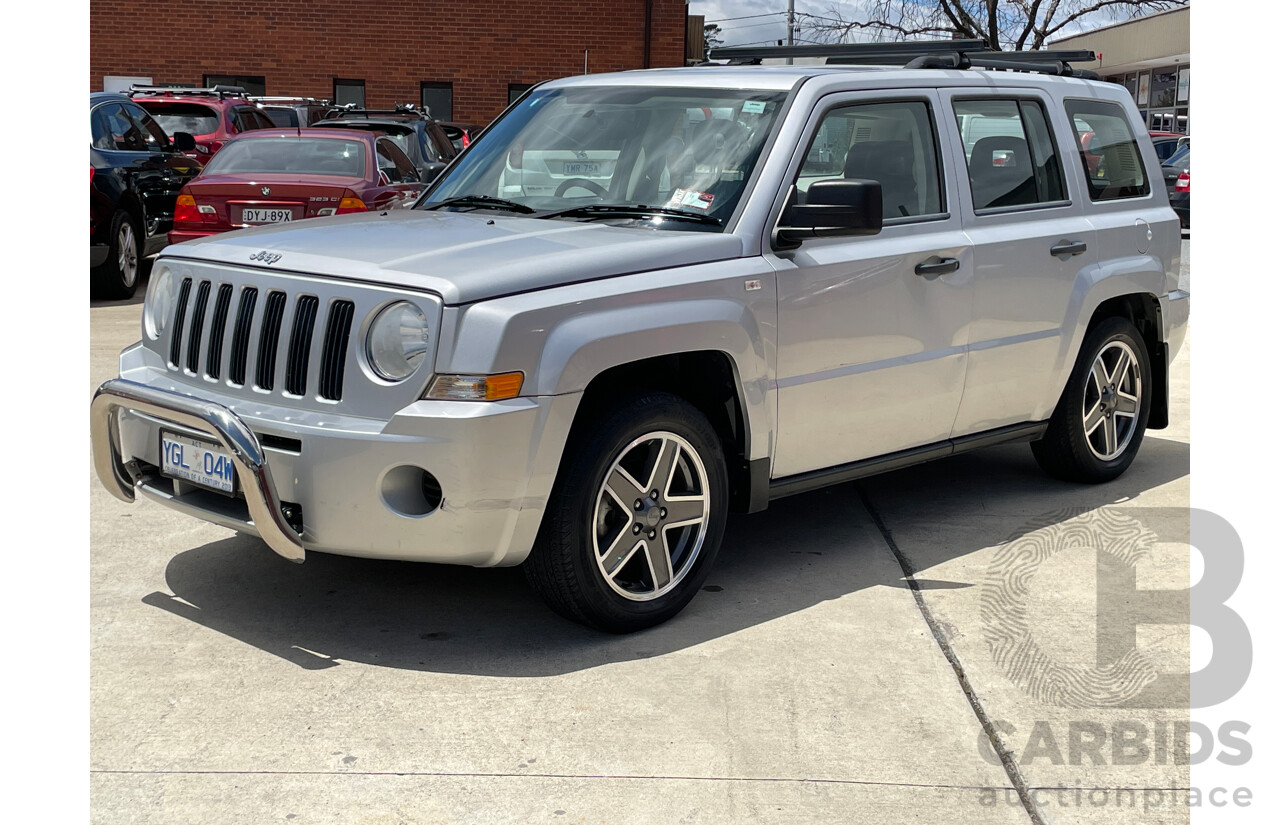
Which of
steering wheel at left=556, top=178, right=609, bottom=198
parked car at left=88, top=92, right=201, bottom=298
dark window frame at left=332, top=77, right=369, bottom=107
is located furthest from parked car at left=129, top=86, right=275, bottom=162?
steering wheel at left=556, top=178, right=609, bottom=198

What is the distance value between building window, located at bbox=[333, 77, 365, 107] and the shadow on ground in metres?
23.5

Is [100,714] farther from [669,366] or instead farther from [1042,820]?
[1042,820]

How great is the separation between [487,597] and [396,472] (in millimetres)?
993

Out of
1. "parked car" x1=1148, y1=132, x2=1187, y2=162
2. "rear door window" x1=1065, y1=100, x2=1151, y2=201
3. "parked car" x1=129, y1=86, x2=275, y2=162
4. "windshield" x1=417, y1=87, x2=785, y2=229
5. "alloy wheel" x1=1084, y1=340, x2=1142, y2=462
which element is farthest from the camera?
"parked car" x1=1148, y1=132, x2=1187, y2=162

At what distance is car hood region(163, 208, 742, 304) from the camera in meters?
4.18

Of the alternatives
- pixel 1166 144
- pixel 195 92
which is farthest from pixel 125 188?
pixel 1166 144

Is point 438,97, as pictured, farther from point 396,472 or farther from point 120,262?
point 396,472

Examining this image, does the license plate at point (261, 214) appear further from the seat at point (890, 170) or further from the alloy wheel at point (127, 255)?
the seat at point (890, 170)

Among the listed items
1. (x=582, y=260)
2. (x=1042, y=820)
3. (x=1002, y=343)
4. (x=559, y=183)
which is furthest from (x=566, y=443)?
(x=1002, y=343)

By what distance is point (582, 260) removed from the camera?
4.39 meters

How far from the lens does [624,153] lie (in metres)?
5.29

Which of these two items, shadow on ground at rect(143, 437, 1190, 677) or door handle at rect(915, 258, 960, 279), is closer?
shadow on ground at rect(143, 437, 1190, 677)

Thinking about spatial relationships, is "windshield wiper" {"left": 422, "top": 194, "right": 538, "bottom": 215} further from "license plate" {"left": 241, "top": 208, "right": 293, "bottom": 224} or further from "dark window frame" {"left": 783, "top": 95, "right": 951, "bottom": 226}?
"license plate" {"left": 241, "top": 208, "right": 293, "bottom": 224}

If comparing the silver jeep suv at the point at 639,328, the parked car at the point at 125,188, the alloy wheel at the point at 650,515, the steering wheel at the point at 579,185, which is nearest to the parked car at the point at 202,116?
the parked car at the point at 125,188
